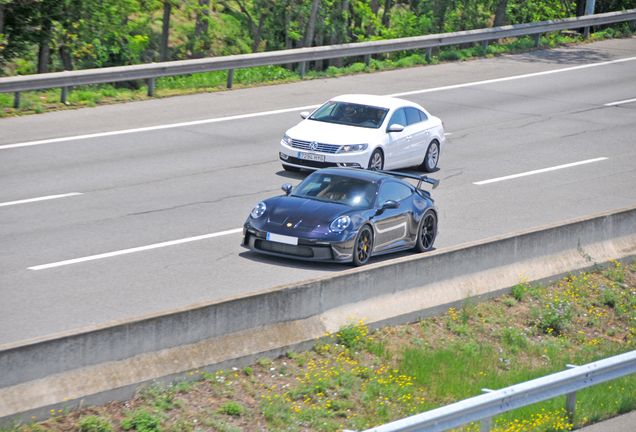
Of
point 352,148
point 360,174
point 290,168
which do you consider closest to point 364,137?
point 352,148

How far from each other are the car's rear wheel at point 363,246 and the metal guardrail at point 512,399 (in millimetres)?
4354

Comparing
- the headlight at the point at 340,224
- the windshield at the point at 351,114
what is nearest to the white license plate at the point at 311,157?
the windshield at the point at 351,114

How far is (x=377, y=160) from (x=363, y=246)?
523 centimetres

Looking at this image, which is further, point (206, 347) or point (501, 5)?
point (501, 5)

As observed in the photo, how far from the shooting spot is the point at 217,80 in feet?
79.9

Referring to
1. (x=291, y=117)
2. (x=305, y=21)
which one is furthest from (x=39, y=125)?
(x=305, y=21)

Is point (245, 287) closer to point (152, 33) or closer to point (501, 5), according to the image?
point (501, 5)

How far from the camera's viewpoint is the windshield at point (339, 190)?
1173 cm

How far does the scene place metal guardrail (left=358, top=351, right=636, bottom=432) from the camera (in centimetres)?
577

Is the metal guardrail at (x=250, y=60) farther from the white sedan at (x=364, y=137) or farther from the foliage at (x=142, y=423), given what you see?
the foliage at (x=142, y=423)

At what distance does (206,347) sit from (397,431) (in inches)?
116

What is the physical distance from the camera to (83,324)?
28.7 feet

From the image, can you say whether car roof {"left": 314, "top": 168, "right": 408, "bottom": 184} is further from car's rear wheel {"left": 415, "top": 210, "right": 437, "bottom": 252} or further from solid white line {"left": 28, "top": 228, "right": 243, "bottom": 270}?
solid white line {"left": 28, "top": 228, "right": 243, "bottom": 270}

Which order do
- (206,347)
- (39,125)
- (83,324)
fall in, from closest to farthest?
(206,347) < (83,324) < (39,125)
